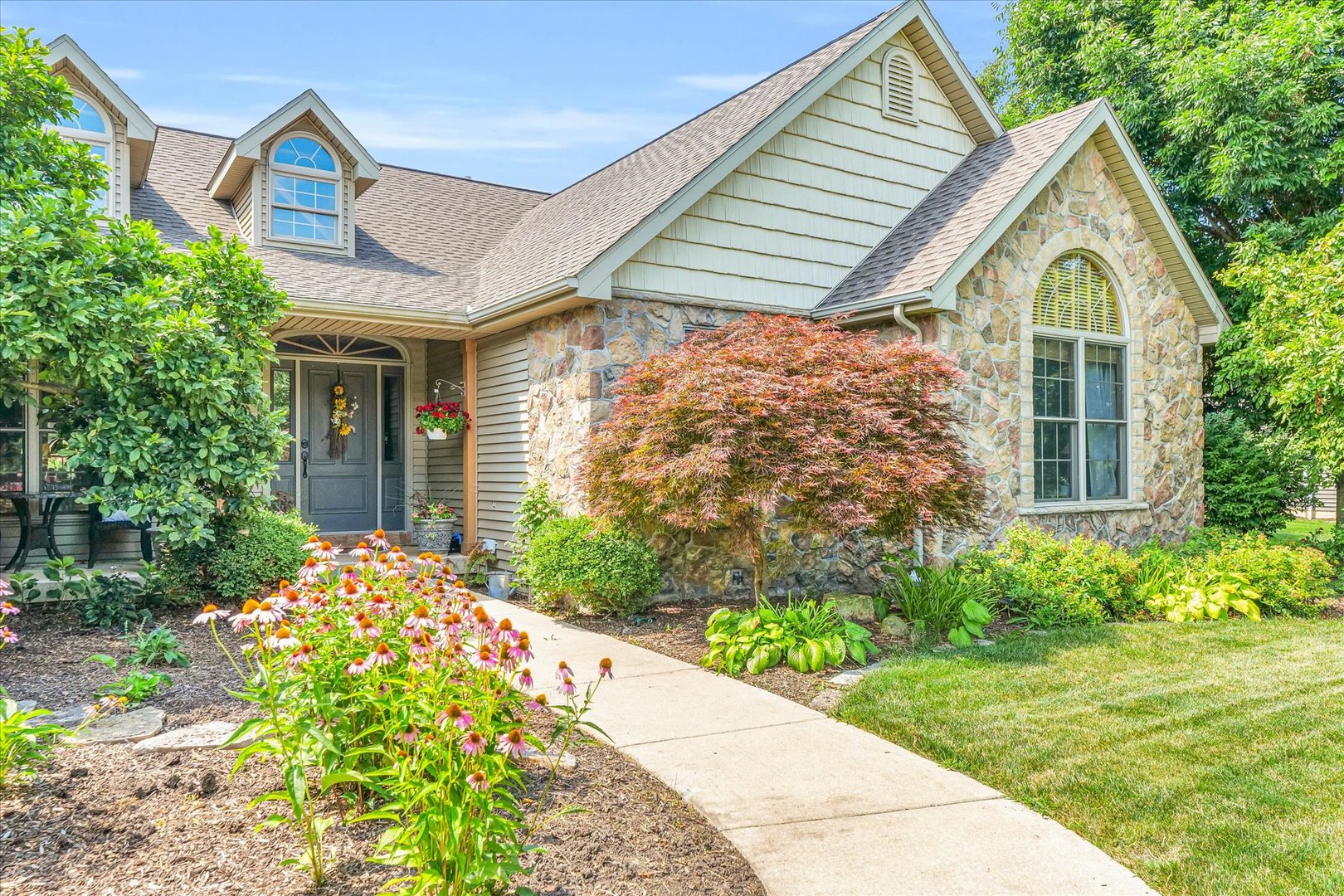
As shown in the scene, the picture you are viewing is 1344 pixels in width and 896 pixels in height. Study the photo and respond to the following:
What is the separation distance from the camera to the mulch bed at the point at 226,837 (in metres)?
2.65

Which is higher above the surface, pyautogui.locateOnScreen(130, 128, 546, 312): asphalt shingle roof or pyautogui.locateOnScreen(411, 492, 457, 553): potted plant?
pyautogui.locateOnScreen(130, 128, 546, 312): asphalt shingle roof

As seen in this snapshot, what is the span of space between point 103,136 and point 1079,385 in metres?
10.7

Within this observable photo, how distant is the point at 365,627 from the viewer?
287 cm

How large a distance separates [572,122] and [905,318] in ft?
39.9

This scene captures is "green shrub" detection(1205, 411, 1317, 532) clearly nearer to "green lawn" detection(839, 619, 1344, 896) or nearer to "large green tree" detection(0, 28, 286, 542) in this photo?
"green lawn" detection(839, 619, 1344, 896)

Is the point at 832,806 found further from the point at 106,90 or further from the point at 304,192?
the point at 106,90

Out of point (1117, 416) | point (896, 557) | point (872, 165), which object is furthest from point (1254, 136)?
point (896, 557)

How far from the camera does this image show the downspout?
27.2ft

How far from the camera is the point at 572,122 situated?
1841 cm

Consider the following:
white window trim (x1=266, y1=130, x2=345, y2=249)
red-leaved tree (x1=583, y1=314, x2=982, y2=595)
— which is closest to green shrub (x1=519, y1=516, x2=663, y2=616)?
red-leaved tree (x1=583, y1=314, x2=982, y2=595)

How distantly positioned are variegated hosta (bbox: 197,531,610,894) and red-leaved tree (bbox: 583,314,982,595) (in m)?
3.25

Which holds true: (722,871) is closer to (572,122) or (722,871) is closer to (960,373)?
(960,373)

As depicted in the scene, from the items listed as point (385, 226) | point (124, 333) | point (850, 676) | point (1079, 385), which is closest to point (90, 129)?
point (385, 226)

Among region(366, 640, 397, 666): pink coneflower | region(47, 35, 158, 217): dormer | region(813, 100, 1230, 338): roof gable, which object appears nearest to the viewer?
region(366, 640, 397, 666): pink coneflower
